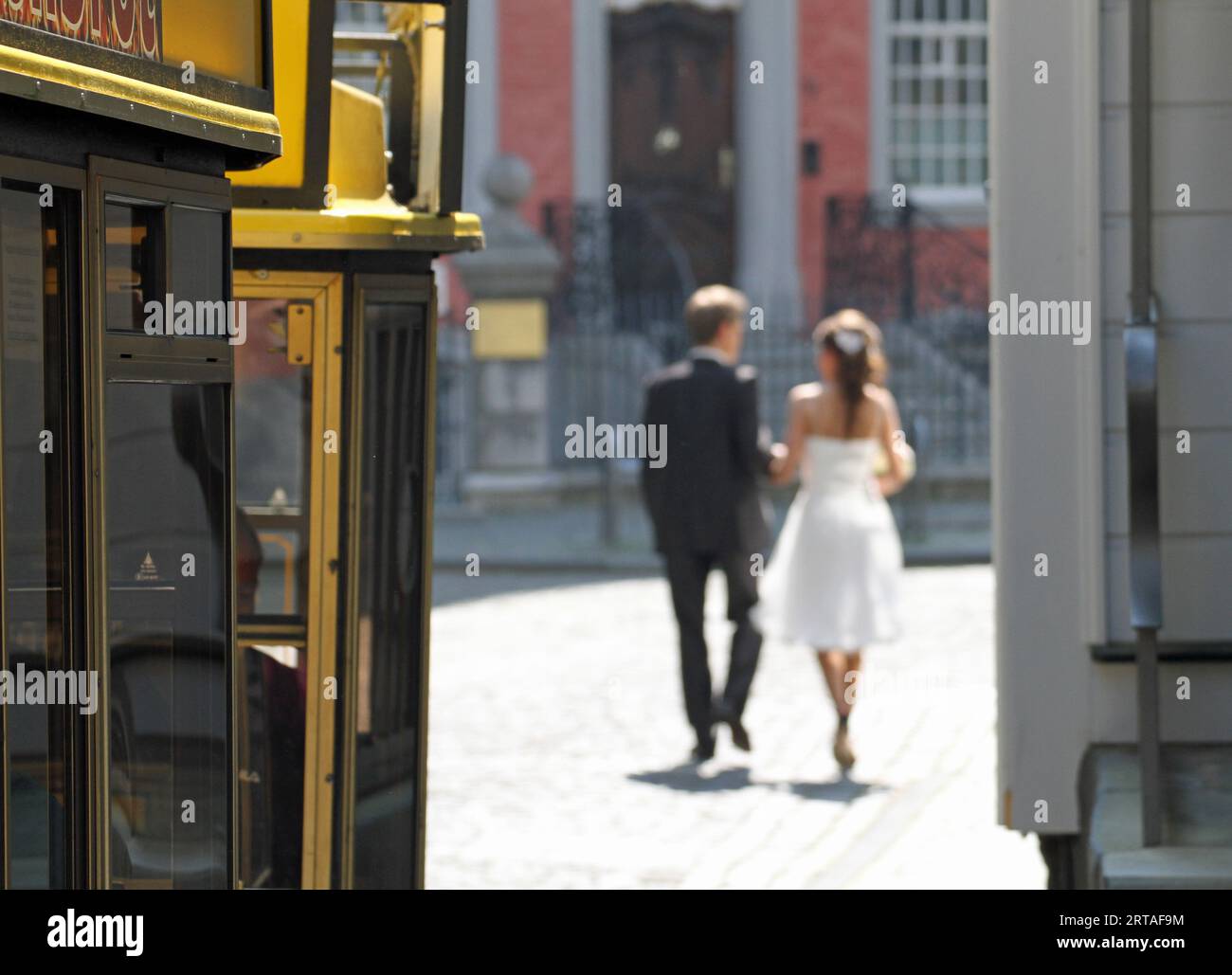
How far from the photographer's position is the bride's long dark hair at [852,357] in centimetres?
970

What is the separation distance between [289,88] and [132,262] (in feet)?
4.81

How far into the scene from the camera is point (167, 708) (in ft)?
12.6

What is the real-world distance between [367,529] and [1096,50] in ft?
7.40

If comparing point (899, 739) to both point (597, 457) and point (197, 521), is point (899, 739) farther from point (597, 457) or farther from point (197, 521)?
point (597, 457)

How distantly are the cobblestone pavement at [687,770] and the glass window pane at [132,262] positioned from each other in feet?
12.7

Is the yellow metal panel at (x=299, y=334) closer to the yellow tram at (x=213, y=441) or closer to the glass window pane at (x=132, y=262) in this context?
the yellow tram at (x=213, y=441)

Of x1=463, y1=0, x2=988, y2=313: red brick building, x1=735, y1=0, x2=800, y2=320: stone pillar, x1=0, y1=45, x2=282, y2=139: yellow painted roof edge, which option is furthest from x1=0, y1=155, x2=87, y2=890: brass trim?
x1=735, y1=0, x2=800, y2=320: stone pillar

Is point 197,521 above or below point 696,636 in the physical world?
above

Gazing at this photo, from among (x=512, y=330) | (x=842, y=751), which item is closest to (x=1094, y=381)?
(x=842, y=751)

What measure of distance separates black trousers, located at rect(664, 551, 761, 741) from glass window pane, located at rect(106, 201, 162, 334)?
6149 millimetres

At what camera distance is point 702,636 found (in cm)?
968

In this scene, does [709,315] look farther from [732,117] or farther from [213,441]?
[732,117]

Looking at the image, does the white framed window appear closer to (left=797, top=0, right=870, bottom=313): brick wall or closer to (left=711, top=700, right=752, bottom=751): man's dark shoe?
(left=797, top=0, right=870, bottom=313): brick wall

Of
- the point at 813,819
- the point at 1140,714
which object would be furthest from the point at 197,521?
the point at 813,819
